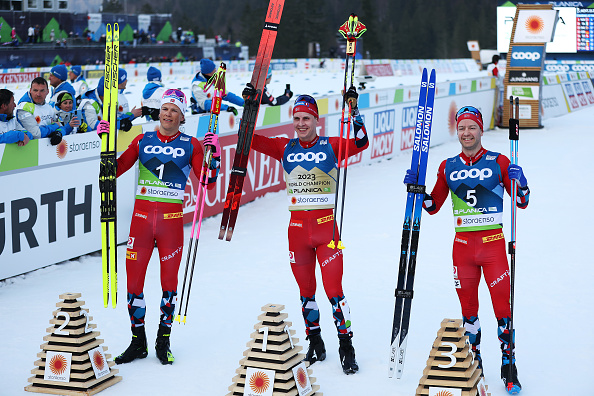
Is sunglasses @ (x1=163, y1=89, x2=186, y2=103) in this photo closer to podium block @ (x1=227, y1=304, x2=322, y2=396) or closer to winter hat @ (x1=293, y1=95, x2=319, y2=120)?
winter hat @ (x1=293, y1=95, x2=319, y2=120)

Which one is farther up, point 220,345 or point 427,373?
point 427,373

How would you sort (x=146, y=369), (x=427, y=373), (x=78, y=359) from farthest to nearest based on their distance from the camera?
1. (x=146, y=369)
2. (x=78, y=359)
3. (x=427, y=373)

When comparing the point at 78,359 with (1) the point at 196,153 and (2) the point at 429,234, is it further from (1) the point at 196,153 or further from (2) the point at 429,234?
(2) the point at 429,234

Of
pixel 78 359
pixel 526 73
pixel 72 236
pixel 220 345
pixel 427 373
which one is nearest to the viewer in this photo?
pixel 427 373

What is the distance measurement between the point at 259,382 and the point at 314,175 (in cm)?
147

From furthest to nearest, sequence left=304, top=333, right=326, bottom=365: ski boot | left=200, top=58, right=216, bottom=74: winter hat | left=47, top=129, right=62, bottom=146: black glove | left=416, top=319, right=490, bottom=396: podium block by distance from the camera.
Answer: left=200, top=58, right=216, bottom=74: winter hat < left=47, top=129, right=62, bottom=146: black glove < left=304, top=333, right=326, bottom=365: ski boot < left=416, top=319, right=490, bottom=396: podium block

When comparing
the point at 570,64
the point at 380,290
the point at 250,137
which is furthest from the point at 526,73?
the point at 570,64

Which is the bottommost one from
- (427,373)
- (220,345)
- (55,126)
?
(220,345)

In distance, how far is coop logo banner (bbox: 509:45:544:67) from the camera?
19.1 metres

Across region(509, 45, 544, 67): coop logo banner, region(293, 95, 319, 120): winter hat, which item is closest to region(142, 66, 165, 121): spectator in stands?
region(293, 95, 319, 120): winter hat

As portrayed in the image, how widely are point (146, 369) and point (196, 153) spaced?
152 centimetres

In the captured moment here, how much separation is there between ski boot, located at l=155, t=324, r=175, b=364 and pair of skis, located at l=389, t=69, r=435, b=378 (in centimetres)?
156

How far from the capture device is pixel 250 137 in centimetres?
533

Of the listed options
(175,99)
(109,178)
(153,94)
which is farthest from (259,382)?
(153,94)
